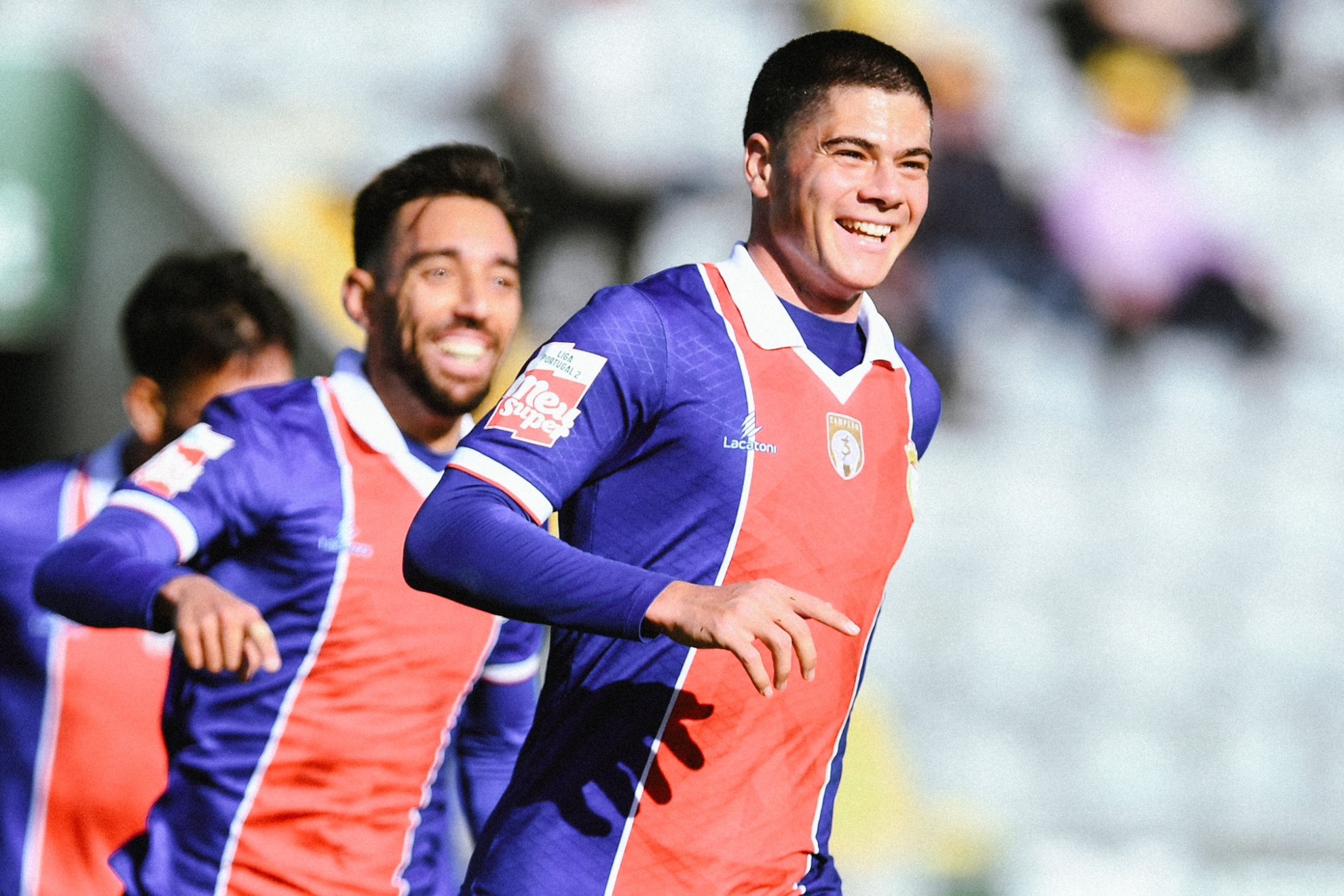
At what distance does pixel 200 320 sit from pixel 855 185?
2073 millimetres

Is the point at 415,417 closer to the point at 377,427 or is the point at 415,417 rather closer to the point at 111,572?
the point at 377,427

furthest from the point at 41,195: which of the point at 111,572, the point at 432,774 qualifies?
the point at 111,572

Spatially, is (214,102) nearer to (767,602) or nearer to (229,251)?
(229,251)

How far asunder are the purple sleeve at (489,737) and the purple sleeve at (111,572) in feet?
2.35

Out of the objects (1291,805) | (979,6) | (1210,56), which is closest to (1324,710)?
(1291,805)

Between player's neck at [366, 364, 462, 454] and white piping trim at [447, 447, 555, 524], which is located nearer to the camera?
white piping trim at [447, 447, 555, 524]

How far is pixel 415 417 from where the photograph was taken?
3.24 meters

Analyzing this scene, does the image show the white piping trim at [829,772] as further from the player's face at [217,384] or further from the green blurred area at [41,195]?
the green blurred area at [41,195]

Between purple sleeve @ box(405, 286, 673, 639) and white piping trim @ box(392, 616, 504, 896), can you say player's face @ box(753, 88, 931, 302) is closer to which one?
purple sleeve @ box(405, 286, 673, 639)

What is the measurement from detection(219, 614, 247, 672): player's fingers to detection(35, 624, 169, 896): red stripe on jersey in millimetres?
1622

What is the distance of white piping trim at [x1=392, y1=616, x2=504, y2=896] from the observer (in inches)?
122

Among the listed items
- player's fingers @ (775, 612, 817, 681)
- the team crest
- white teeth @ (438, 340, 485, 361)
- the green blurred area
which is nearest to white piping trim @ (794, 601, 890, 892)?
the team crest

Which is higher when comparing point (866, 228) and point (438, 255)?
point (438, 255)

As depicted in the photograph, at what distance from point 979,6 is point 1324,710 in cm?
346
